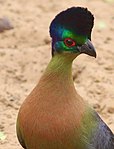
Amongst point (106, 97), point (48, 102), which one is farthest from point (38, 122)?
point (106, 97)

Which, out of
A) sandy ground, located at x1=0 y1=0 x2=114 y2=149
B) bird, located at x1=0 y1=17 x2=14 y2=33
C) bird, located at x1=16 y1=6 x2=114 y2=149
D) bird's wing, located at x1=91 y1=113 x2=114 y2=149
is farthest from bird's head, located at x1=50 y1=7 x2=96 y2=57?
bird, located at x1=0 y1=17 x2=14 y2=33

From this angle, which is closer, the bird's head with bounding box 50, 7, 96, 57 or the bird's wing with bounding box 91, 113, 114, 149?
the bird's head with bounding box 50, 7, 96, 57

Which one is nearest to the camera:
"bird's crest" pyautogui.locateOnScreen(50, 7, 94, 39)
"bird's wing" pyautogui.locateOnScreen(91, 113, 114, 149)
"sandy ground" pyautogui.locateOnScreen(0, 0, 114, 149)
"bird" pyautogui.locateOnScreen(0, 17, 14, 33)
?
"bird's crest" pyautogui.locateOnScreen(50, 7, 94, 39)

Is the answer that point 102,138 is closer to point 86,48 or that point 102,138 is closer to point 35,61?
point 86,48

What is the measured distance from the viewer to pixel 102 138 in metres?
3.36

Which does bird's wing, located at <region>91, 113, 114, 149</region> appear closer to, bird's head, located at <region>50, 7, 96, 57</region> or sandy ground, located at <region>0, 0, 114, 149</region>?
bird's head, located at <region>50, 7, 96, 57</region>

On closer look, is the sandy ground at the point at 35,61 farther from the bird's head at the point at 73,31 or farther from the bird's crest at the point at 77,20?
the bird's crest at the point at 77,20

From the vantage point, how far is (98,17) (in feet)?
20.1

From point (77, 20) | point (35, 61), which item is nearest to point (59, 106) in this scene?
point (77, 20)

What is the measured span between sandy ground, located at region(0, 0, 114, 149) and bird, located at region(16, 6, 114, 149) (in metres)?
0.81

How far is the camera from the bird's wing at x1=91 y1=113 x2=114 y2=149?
3.30 m

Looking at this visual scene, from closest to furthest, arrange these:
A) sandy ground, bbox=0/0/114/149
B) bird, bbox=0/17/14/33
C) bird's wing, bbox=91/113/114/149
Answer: bird's wing, bbox=91/113/114/149
sandy ground, bbox=0/0/114/149
bird, bbox=0/17/14/33

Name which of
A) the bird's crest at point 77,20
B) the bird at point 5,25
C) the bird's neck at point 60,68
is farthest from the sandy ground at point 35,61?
the bird's crest at point 77,20

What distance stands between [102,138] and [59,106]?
0.40 meters
